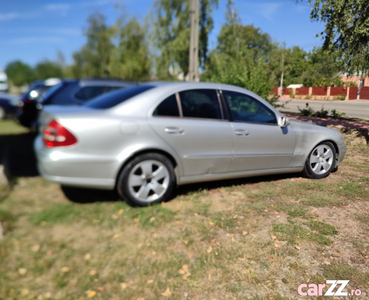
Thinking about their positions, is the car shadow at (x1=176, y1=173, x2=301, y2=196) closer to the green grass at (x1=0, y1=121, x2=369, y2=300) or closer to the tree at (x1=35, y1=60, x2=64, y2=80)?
the green grass at (x1=0, y1=121, x2=369, y2=300)

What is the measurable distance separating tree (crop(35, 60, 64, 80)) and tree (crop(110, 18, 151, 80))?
74.9ft

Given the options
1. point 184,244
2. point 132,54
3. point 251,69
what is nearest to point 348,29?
point 251,69

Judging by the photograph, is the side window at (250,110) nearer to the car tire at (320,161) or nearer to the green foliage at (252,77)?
the car tire at (320,161)

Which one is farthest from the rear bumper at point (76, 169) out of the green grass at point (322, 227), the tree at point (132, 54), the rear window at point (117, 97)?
the tree at point (132, 54)

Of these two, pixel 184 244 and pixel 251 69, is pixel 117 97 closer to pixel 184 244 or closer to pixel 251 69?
pixel 184 244

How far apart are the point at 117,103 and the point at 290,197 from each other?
2.76 metres

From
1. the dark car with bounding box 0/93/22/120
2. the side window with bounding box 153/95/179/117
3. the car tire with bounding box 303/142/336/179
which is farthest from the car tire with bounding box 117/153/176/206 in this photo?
the dark car with bounding box 0/93/22/120

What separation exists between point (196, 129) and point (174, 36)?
22.1m

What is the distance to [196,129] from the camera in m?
3.78

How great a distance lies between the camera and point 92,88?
672 centimetres

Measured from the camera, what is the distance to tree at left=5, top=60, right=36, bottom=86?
79.4 metres

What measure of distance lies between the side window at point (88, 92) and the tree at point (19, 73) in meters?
77.5

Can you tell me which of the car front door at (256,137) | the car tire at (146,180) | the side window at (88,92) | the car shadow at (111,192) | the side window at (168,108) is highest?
the side window at (88,92)

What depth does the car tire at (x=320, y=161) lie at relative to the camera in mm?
4860
